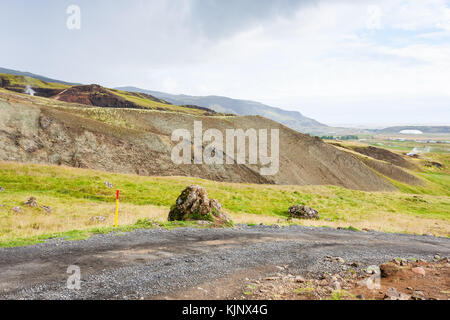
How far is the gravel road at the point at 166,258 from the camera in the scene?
755 cm

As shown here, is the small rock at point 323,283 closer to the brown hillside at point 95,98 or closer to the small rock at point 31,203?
the small rock at point 31,203

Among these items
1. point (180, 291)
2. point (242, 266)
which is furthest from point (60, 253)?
point (242, 266)

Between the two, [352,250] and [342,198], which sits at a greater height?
[352,250]

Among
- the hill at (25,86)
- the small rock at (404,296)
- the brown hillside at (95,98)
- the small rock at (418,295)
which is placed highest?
the hill at (25,86)

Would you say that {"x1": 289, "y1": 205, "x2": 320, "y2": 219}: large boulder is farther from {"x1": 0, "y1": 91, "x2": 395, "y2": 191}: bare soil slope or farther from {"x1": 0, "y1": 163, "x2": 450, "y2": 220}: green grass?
{"x1": 0, "y1": 91, "x2": 395, "y2": 191}: bare soil slope

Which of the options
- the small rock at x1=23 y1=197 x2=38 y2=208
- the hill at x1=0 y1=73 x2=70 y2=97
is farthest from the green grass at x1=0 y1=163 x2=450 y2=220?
the hill at x1=0 y1=73 x2=70 y2=97

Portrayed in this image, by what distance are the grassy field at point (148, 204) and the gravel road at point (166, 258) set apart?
222 cm

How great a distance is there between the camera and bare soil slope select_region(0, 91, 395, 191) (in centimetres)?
4450

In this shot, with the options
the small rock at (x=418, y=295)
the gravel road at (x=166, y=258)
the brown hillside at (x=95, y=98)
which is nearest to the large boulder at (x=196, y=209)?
the gravel road at (x=166, y=258)

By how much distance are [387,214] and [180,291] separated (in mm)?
33802

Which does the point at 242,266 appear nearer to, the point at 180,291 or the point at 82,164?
the point at 180,291

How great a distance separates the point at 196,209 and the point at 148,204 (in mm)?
11284

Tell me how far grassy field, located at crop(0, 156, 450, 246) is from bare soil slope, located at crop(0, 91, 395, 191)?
1073cm

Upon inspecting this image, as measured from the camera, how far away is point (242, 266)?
32.2ft
